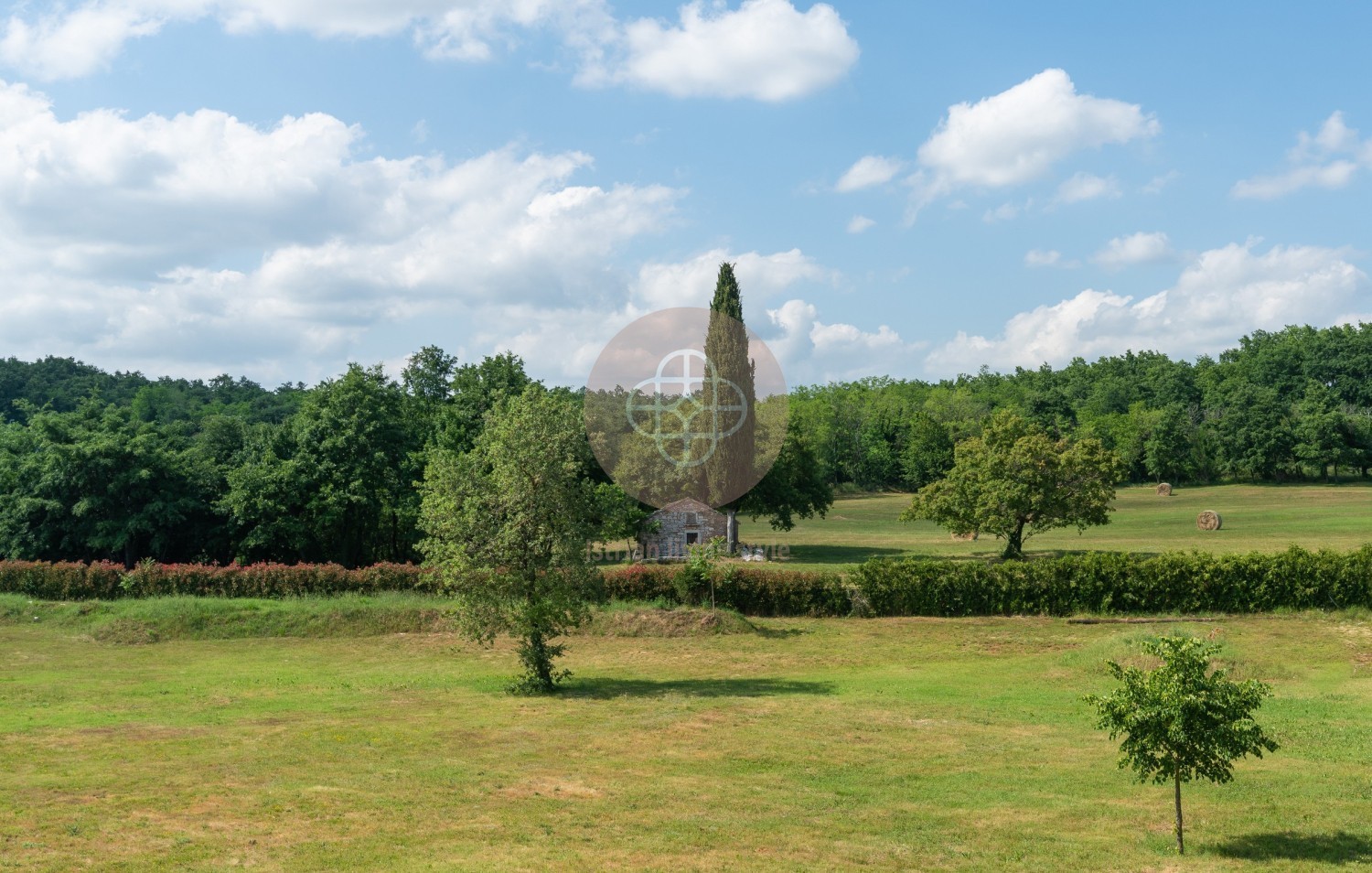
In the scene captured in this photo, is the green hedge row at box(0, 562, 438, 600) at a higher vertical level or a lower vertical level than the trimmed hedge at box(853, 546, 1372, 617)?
higher

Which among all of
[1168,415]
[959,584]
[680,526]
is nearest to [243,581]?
[680,526]

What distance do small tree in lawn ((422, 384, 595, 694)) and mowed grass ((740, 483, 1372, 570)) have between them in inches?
1205

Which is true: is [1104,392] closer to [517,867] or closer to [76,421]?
[76,421]

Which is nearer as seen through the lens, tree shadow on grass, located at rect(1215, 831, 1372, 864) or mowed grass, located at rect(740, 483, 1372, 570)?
tree shadow on grass, located at rect(1215, 831, 1372, 864)

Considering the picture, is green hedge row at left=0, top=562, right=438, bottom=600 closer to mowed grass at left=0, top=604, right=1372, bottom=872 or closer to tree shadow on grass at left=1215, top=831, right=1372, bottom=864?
→ mowed grass at left=0, top=604, right=1372, bottom=872

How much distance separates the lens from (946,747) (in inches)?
766

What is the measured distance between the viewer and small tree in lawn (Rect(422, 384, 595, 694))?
24953 millimetres

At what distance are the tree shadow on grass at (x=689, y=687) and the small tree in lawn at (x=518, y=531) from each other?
138cm

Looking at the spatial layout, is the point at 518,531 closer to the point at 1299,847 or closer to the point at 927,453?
the point at 1299,847

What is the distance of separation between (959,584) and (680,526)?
25.2 m

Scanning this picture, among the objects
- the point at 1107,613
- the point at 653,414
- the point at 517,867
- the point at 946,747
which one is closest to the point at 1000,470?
the point at 1107,613

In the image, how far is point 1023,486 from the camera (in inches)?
2007

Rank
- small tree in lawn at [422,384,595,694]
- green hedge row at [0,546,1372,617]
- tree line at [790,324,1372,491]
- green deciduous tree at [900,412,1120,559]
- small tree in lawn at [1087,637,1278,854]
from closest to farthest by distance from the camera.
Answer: small tree in lawn at [1087,637,1278,854], small tree in lawn at [422,384,595,694], green hedge row at [0,546,1372,617], green deciduous tree at [900,412,1120,559], tree line at [790,324,1372,491]

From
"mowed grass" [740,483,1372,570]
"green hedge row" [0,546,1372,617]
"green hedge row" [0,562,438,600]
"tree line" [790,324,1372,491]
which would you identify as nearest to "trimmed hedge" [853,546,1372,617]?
"green hedge row" [0,546,1372,617]
